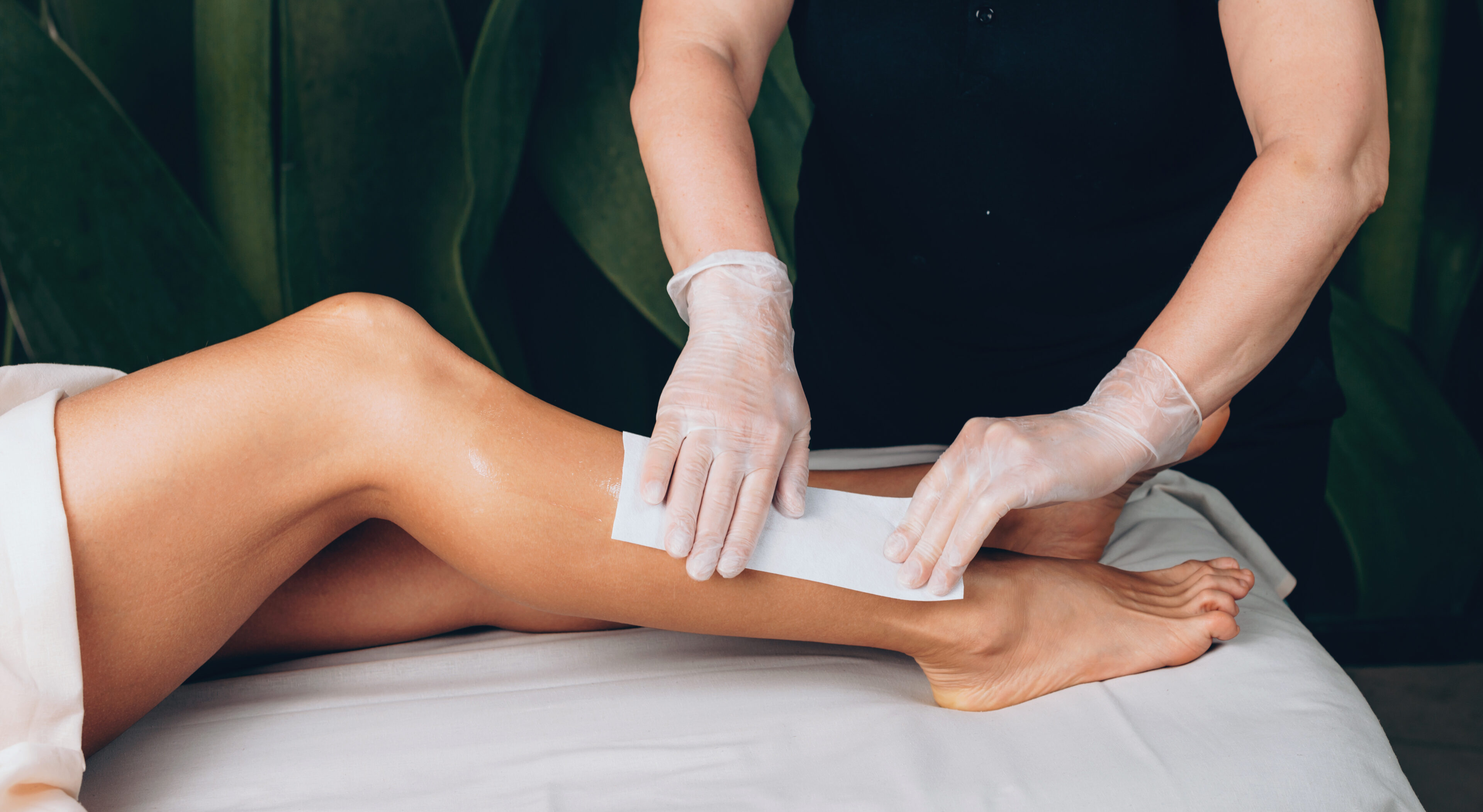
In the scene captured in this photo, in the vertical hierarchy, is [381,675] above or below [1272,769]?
below

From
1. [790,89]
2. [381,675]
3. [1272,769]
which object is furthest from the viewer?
[790,89]

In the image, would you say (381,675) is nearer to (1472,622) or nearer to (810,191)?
(810,191)

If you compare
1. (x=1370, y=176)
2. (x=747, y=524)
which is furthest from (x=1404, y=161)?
(x=747, y=524)

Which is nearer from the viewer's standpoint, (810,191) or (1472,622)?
(810,191)

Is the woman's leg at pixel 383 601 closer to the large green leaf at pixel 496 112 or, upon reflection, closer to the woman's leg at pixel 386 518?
the woman's leg at pixel 386 518

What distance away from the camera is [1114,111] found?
87cm

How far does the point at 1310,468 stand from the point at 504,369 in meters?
1.42

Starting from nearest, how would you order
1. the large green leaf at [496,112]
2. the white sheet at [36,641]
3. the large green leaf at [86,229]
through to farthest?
the white sheet at [36,641]
the large green leaf at [86,229]
the large green leaf at [496,112]

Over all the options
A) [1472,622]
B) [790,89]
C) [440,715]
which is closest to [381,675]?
[440,715]

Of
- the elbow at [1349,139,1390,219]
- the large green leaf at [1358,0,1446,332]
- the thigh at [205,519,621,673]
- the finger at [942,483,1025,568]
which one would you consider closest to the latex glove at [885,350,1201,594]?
the finger at [942,483,1025,568]

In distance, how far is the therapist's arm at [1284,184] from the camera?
75cm

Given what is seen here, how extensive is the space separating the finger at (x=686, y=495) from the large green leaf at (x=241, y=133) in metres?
1.27

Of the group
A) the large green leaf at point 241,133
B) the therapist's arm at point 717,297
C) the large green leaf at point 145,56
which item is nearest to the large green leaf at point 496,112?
the large green leaf at point 241,133

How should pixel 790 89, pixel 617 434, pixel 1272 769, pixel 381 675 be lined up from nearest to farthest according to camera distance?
pixel 1272 769
pixel 617 434
pixel 381 675
pixel 790 89
